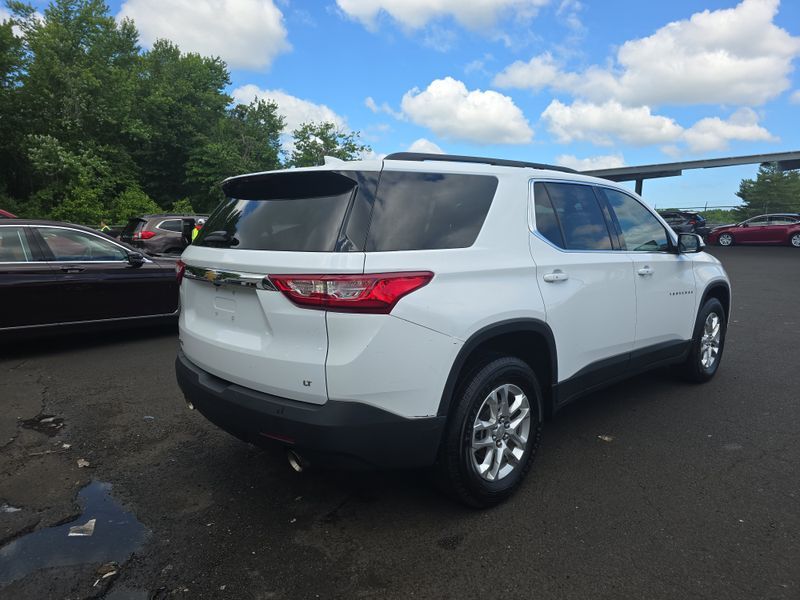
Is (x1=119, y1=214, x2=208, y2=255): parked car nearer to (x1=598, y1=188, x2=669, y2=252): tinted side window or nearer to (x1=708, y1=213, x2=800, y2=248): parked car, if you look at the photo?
(x1=598, y1=188, x2=669, y2=252): tinted side window

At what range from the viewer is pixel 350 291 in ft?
7.57

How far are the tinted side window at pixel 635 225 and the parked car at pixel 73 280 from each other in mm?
5386

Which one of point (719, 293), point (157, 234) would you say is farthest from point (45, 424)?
point (157, 234)

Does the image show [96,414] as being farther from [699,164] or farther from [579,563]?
[699,164]

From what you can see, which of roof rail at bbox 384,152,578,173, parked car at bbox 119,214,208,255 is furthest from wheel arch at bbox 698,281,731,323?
parked car at bbox 119,214,208,255

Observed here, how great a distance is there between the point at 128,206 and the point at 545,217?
90.0 feet

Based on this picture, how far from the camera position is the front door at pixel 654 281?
399 cm

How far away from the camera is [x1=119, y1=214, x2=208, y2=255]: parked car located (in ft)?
43.8

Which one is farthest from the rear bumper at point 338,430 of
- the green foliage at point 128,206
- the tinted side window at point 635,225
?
the green foliage at point 128,206

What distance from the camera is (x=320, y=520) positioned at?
2.79 metres

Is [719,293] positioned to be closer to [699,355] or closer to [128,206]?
[699,355]

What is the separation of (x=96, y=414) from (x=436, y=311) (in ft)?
10.8

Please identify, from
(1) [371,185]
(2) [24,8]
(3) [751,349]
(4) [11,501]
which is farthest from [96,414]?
(2) [24,8]

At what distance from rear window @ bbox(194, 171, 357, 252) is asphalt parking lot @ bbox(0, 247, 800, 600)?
4.74 ft
